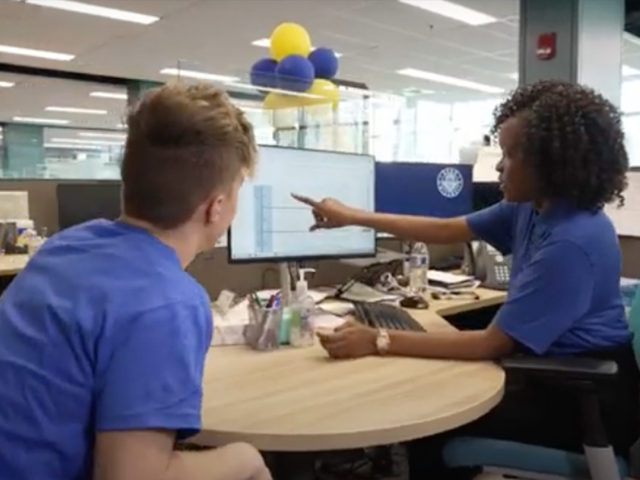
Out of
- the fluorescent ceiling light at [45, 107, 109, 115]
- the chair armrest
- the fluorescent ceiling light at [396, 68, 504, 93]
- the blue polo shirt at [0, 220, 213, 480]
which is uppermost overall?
the fluorescent ceiling light at [396, 68, 504, 93]

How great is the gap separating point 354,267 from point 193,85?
1.36 metres

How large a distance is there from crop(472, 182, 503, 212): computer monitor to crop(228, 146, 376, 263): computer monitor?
864 mm

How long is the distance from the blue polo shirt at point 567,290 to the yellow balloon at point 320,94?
3249 millimetres

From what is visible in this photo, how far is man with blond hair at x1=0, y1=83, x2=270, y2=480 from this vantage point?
28.1 inches

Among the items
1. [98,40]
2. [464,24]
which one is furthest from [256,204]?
[98,40]

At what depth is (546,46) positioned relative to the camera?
14.2 feet

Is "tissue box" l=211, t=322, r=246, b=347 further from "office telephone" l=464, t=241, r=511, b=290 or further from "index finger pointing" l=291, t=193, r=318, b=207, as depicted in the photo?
"office telephone" l=464, t=241, r=511, b=290

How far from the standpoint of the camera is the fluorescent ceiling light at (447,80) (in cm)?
931

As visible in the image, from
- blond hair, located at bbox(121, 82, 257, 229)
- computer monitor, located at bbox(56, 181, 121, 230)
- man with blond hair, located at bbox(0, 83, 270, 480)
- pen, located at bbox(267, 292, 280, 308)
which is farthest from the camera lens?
computer monitor, located at bbox(56, 181, 121, 230)

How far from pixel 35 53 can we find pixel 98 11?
93.9 inches

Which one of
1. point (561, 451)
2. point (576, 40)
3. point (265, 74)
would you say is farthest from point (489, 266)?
point (265, 74)

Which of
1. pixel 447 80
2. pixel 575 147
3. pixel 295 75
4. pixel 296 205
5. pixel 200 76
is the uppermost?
pixel 447 80

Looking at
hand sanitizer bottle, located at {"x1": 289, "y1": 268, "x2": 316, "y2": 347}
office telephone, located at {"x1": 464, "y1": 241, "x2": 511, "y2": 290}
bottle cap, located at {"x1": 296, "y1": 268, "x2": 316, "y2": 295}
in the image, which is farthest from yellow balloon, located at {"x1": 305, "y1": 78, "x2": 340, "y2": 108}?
hand sanitizer bottle, located at {"x1": 289, "y1": 268, "x2": 316, "y2": 347}

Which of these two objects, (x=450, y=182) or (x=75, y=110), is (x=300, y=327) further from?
(x=75, y=110)
